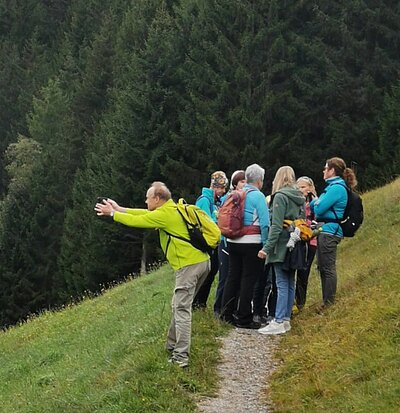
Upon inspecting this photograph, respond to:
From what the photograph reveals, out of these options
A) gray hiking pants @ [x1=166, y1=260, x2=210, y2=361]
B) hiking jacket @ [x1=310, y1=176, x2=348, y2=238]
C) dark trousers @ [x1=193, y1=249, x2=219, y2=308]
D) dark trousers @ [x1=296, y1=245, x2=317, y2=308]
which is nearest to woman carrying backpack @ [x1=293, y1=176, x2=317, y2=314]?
dark trousers @ [x1=296, y1=245, x2=317, y2=308]

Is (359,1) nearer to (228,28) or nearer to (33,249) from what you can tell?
(228,28)

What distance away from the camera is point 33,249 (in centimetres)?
3981

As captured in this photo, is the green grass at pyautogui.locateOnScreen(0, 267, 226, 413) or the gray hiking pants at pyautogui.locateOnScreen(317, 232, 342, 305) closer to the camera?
the green grass at pyautogui.locateOnScreen(0, 267, 226, 413)

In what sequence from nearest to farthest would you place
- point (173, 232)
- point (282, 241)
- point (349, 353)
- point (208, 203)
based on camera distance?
point (349, 353) < point (173, 232) < point (282, 241) < point (208, 203)

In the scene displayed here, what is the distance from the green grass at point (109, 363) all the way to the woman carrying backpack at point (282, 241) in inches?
30.1

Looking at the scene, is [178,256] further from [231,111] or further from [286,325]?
[231,111]

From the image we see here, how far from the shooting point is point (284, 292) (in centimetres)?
873

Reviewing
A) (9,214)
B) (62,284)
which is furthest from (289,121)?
(9,214)

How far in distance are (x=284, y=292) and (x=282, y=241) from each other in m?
0.67

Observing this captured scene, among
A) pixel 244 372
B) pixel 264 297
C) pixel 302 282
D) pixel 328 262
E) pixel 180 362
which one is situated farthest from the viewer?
pixel 302 282

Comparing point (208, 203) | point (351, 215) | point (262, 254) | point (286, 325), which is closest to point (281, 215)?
point (262, 254)

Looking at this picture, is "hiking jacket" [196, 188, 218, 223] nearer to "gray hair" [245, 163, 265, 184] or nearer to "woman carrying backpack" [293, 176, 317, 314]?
"gray hair" [245, 163, 265, 184]

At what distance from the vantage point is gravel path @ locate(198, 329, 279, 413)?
A: 260 inches

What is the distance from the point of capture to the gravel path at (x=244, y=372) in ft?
21.7
